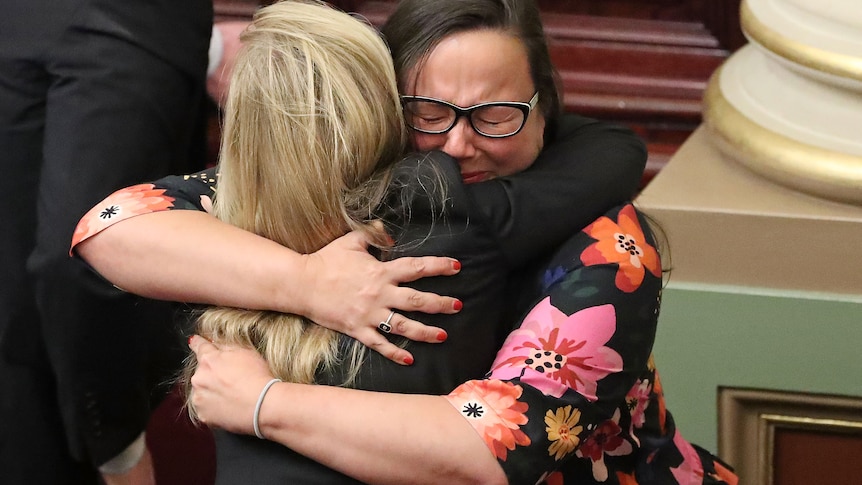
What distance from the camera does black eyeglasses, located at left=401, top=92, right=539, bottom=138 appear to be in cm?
109

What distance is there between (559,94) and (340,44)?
1.16 ft

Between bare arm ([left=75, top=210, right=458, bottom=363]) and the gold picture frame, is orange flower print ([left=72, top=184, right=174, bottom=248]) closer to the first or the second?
bare arm ([left=75, top=210, right=458, bottom=363])

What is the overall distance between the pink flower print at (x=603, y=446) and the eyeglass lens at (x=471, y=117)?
0.34 metres

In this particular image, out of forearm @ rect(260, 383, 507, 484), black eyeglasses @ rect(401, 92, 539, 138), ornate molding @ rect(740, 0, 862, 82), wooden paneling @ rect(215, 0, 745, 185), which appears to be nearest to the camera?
forearm @ rect(260, 383, 507, 484)

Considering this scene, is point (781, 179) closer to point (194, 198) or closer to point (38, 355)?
point (194, 198)

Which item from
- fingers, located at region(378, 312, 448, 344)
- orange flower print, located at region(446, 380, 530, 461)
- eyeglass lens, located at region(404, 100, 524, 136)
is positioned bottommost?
orange flower print, located at region(446, 380, 530, 461)

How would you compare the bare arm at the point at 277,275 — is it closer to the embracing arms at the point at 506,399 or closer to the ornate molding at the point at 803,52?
the embracing arms at the point at 506,399

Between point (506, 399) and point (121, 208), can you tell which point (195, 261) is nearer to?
point (121, 208)

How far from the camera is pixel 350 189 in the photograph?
0.99 metres

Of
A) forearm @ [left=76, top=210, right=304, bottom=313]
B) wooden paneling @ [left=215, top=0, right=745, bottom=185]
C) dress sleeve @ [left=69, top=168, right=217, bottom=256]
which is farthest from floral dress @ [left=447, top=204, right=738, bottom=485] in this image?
wooden paneling @ [left=215, top=0, right=745, bottom=185]

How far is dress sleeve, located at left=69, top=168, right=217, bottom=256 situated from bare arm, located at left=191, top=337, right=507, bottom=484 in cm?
29

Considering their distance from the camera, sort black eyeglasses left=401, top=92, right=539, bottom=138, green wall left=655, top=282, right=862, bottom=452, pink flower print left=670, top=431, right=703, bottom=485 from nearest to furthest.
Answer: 1. black eyeglasses left=401, top=92, right=539, bottom=138
2. pink flower print left=670, top=431, right=703, bottom=485
3. green wall left=655, top=282, right=862, bottom=452

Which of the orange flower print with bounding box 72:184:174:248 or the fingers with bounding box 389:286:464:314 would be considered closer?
the fingers with bounding box 389:286:464:314

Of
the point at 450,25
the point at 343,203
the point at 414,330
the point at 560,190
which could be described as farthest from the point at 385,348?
the point at 450,25
